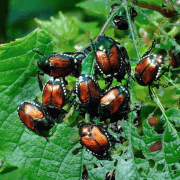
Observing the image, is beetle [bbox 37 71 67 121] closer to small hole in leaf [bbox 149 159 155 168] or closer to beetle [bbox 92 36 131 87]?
beetle [bbox 92 36 131 87]

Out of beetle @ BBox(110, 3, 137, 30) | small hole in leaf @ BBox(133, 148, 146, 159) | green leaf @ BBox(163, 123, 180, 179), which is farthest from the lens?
beetle @ BBox(110, 3, 137, 30)

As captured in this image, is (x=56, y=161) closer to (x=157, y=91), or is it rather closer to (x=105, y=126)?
(x=105, y=126)

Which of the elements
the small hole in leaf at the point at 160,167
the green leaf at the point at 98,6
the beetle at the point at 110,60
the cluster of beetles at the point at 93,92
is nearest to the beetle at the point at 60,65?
Result: the cluster of beetles at the point at 93,92

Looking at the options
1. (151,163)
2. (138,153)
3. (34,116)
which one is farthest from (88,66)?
(151,163)

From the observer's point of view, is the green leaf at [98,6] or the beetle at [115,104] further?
the green leaf at [98,6]

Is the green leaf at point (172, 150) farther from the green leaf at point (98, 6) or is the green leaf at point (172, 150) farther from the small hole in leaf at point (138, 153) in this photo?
the green leaf at point (98, 6)

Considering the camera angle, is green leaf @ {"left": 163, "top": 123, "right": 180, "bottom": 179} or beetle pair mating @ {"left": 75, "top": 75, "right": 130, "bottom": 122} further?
beetle pair mating @ {"left": 75, "top": 75, "right": 130, "bottom": 122}

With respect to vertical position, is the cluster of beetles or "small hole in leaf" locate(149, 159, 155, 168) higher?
the cluster of beetles

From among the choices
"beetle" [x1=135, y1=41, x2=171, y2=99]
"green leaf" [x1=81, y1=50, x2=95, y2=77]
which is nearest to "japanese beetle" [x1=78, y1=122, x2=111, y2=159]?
"green leaf" [x1=81, y1=50, x2=95, y2=77]
